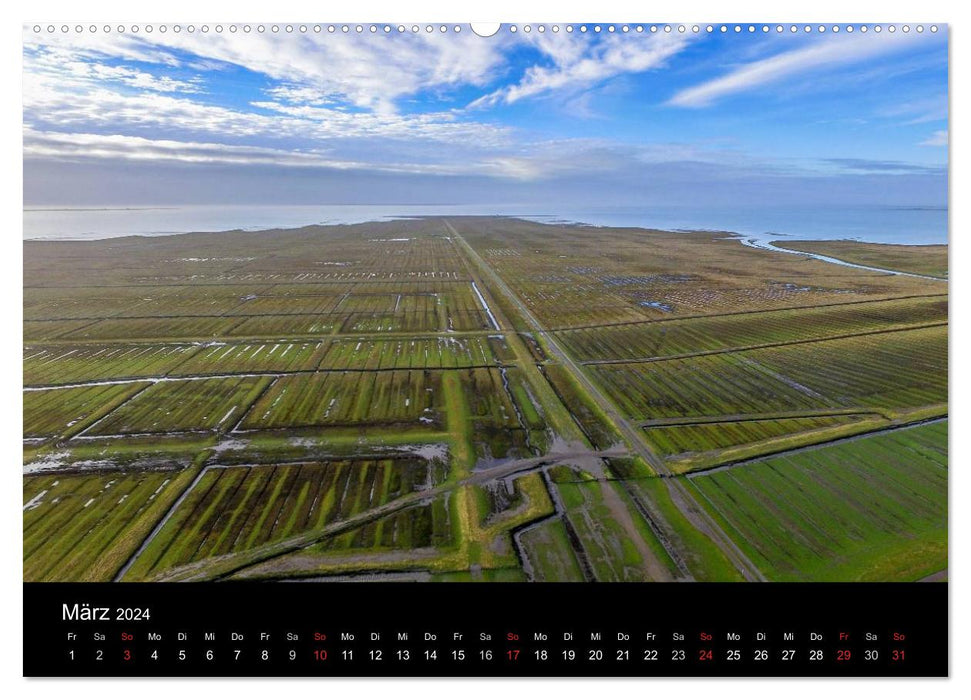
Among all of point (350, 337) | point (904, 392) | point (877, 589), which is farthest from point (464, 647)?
point (350, 337)

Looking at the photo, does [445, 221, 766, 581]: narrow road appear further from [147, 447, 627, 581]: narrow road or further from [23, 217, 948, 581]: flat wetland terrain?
[147, 447, 627, 581]: narrow road

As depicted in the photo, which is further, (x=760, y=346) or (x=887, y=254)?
Answer: (x=887, y=254)

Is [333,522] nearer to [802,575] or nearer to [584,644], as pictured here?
[584,644]

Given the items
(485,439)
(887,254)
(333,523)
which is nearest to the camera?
(333,523)

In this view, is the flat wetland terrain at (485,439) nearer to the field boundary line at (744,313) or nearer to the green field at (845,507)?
the green field at (845,507)

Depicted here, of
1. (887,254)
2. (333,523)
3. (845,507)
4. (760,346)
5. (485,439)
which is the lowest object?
(333,523)

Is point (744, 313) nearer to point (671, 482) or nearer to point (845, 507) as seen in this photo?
point (845, 507)

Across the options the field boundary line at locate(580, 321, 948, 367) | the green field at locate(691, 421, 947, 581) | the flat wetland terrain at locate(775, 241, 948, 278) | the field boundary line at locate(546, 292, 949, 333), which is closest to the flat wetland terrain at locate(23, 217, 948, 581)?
the green field at locate(691, 421, 947, 581)

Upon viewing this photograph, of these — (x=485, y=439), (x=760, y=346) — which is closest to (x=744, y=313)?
(x=760, y=346)

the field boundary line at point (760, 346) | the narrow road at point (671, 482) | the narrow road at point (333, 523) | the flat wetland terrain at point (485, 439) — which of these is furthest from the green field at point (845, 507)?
the field boundary line at point (760, 346)

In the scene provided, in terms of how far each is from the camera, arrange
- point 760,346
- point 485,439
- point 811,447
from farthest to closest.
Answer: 1. point 760,346
2. point 485,439
3. point 811,447
